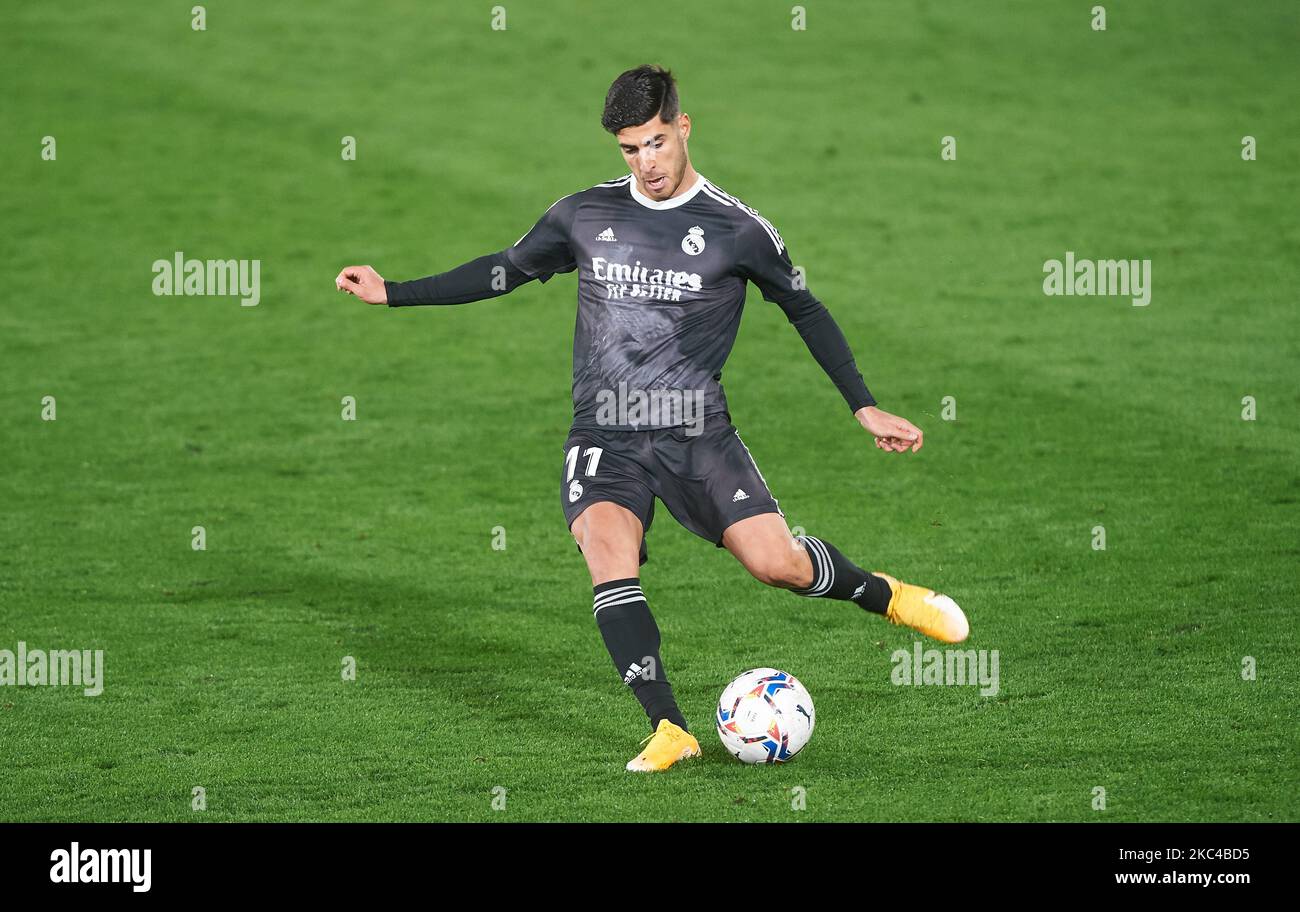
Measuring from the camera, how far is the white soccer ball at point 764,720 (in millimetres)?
7066

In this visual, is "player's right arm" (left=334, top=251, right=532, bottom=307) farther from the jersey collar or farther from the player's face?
the player's face

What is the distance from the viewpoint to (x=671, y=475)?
298 inches

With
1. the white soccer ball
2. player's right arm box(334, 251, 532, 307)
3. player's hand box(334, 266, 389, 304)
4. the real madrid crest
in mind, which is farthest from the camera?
player's right arm box(334, 251, 532, 307)

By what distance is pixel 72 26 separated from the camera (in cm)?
2519

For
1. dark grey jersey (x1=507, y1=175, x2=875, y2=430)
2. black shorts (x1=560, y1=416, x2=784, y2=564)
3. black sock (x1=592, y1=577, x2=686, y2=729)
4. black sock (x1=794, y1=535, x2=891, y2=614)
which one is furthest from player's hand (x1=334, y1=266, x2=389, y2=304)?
black sock (x1=794, y1=535, x2=891, y2=614)

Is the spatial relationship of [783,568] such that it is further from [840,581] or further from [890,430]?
[890,430]

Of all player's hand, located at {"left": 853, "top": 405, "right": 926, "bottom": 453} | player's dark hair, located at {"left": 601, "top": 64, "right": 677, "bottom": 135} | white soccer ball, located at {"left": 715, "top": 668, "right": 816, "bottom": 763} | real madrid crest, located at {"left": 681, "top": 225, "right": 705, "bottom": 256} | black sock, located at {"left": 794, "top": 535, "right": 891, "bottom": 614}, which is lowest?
white soccer ball, located at {"left": 715, "top": 668, "right": 816, "bottom": 763}

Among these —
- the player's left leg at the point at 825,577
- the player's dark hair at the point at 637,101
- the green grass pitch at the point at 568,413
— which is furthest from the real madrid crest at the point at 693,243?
the green grass pitch at the point at 568,413

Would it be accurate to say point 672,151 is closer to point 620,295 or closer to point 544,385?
point 620,295

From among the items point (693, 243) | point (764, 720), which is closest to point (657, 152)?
point (693, 243)

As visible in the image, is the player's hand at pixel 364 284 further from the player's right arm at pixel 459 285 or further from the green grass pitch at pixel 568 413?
the green grass pitch at pixel 568 413

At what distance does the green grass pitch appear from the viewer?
7480 millimetres

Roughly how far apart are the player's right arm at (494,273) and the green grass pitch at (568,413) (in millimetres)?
1897

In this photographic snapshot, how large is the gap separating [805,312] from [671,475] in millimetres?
928
